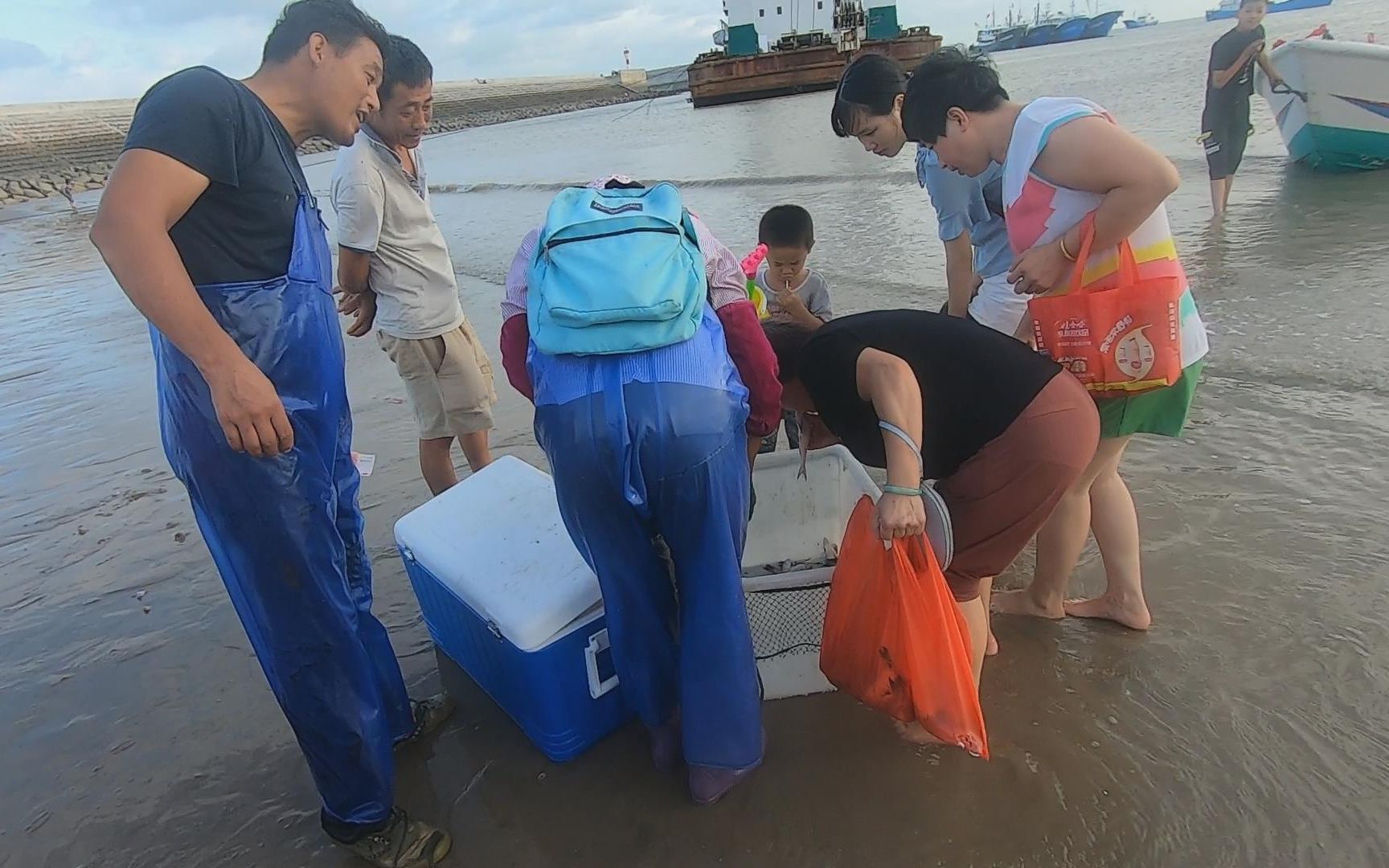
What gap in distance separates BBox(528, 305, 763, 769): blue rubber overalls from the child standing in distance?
49.6 inches

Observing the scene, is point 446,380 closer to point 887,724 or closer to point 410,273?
point 410,273

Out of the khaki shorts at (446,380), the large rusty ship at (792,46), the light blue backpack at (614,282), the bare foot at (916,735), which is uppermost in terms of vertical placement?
the large rusty ship at (792,46)

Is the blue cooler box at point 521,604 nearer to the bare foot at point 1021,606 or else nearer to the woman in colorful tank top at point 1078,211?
the bare foot at point 1021,606

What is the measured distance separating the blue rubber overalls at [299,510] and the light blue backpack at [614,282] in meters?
0.48

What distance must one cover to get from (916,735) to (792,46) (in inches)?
1564

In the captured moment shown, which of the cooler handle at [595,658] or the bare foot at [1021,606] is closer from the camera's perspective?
the cooler handle at [595,658]

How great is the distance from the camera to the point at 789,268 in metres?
3.40

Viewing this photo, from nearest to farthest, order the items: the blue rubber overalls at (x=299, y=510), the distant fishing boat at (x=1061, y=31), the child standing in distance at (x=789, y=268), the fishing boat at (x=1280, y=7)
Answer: the blue rubber overalls at (x=299, y=510) < the child standing in distance at (x=789, y=268) < the fishing boat at (x=1280, y=7) < the distant fishing boat at (x=1061, y=31)

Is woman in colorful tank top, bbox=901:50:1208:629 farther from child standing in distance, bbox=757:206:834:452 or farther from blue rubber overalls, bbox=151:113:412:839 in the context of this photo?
blue rubber overalls, bbox=151:113:412:839

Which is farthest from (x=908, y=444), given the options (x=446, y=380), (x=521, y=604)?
(x=446, y=380)

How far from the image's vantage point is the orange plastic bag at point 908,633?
200 centimetres

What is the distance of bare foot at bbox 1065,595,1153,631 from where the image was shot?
261 cm

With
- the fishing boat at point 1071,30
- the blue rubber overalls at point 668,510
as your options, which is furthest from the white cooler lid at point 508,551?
the fishing boat at point 1071,30

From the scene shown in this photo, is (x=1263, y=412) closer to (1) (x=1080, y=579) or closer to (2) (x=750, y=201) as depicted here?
(1) (x=1080, y=579)
